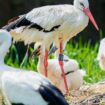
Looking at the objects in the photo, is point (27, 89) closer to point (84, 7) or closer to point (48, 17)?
point (48, 17)

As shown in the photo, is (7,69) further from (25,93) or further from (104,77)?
(104,77)

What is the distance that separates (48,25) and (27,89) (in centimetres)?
223

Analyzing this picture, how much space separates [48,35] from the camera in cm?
827

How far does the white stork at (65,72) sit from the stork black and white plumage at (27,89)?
2.34 m

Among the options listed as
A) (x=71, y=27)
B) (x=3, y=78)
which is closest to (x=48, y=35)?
(x=71, y=27)

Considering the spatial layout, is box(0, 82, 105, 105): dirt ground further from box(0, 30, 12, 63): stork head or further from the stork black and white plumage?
the stork black and white plumage

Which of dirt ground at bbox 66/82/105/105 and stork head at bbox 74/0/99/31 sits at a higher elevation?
stork head at bbox 74/0/99/31

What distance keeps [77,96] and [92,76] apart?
1673 millimetres

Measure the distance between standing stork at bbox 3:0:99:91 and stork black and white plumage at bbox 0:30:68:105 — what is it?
1.84 m

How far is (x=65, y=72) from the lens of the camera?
8.77m

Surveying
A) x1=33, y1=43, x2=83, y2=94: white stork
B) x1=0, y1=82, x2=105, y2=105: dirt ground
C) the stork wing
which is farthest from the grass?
the stork wing

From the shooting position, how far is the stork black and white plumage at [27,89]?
5914 mm

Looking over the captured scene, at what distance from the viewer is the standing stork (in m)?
8.14

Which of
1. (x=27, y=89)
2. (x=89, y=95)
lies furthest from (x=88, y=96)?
(x=27, y=89)
